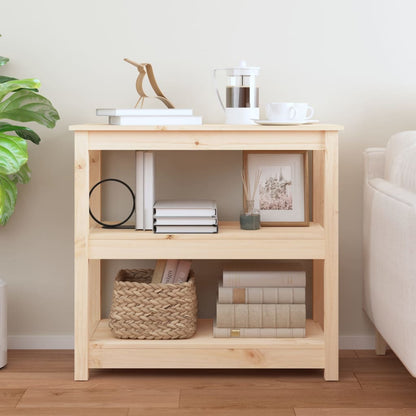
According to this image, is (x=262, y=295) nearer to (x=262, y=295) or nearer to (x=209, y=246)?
(x=262, y=295)

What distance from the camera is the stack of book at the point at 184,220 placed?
2.21 meters

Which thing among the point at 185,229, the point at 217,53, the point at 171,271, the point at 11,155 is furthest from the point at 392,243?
the point at 11,155

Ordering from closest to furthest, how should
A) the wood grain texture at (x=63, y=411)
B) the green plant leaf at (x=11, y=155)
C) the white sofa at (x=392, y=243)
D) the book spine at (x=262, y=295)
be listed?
the white sofa at (x=392, y=243) < the wood grain texture at (x=63, y=411) < the green plant leaf at (x=11, y=155) < the book spine at (x=262, y=295)

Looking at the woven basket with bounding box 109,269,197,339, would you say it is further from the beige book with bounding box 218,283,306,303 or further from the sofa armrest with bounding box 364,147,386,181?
the sofa armrest with bounding box 364,147,386,181

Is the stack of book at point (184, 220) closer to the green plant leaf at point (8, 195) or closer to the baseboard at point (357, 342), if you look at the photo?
the green plant leaf at point (8, 195)

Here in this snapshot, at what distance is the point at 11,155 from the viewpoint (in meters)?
2.08

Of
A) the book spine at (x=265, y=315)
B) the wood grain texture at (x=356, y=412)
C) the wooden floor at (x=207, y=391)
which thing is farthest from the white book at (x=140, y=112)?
the wood grain texture at (x=356, y=412)

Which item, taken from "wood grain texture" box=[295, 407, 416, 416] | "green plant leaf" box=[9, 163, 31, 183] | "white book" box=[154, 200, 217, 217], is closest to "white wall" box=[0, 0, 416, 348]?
"green plant leaf" box=[9, 163, 31, 183]

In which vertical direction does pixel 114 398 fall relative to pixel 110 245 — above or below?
below

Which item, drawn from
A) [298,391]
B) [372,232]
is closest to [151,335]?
[298,391]

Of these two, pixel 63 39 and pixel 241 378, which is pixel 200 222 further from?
pixel 63 39

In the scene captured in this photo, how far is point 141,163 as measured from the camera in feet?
7.45

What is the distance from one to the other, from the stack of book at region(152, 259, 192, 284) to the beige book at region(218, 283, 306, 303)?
15 cm

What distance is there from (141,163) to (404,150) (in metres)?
0.81
